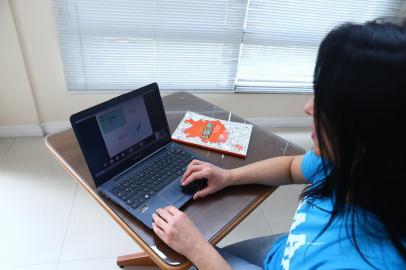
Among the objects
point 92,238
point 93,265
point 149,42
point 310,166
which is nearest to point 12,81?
point 149,42

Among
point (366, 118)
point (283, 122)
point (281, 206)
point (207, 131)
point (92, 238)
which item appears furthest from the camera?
point (283, 122)

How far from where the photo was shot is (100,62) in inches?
87.0

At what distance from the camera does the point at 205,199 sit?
0.80 m

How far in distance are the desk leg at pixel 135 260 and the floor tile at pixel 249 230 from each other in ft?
1.44

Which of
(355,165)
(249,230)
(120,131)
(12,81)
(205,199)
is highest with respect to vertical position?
(355,165)

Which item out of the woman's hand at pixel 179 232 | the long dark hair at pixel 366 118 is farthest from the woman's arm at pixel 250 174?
the long dark hair at pixel 366 118

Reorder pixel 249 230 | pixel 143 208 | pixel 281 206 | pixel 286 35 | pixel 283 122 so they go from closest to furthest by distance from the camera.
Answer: pixel 143 208 < pixel 249 230 < pixel 281 206 < pixel 286 35 < pixel 283 122

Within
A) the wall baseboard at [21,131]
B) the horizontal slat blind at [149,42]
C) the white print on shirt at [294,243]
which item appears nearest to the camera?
the white print on shirt at [294,243]

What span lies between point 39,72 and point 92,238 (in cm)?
131

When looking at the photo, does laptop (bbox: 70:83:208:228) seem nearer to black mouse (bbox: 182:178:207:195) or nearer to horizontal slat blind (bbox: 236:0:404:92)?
black mouse (bbox: 182:178:207:195)

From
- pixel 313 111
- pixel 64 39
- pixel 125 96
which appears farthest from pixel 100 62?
pixel 313 111

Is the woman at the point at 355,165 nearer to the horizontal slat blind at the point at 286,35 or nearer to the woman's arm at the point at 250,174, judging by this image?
the woman's arm at the point at 250,174

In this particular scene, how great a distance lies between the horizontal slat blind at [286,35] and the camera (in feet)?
7.55

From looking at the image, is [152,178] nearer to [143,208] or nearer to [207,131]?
[143,208]
